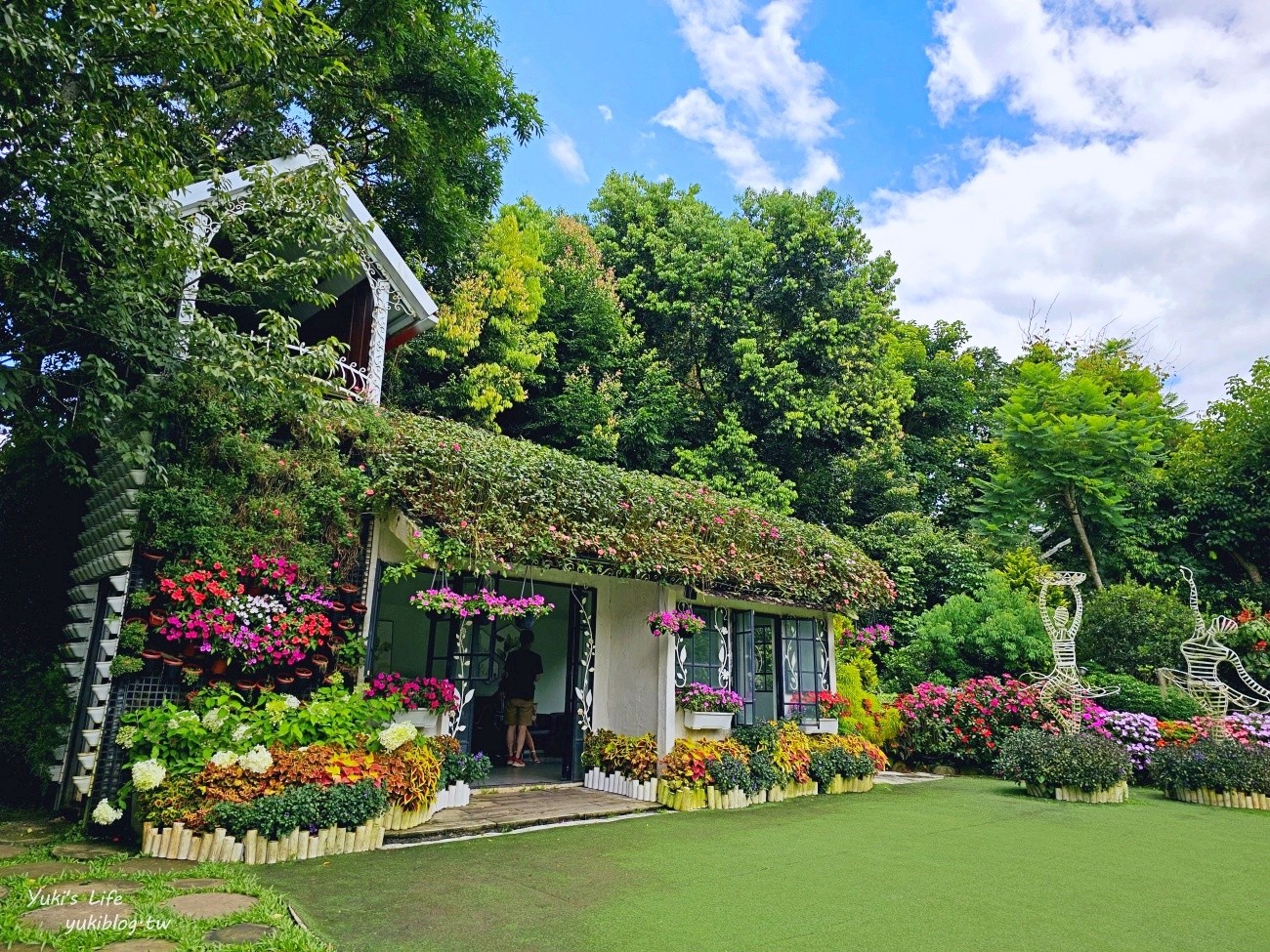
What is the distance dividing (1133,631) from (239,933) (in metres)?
14.6

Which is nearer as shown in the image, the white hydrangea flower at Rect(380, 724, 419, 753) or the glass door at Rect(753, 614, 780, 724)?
the white hydrangea flower at Rect(380, 724, 419, 753)

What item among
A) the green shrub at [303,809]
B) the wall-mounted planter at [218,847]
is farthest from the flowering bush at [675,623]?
the wall-mounted planter at [218,847]

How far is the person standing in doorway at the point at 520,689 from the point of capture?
855 cm

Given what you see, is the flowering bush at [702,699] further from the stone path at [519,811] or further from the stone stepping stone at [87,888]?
the stone stepping stone at [87,888]

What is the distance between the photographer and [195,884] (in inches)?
158

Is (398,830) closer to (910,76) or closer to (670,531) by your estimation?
(670,531)

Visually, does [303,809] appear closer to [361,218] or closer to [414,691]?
[414,691]

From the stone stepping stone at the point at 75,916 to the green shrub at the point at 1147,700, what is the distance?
13204mm

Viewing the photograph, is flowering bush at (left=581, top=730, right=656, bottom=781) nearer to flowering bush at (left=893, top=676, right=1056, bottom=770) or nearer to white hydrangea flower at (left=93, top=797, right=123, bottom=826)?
white hydrangea flower at (left=93, top=797, right=123, bottom=826)

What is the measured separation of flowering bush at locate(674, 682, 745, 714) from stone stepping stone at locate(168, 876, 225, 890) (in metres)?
4.88

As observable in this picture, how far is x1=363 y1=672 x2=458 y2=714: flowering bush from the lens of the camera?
20.2ft

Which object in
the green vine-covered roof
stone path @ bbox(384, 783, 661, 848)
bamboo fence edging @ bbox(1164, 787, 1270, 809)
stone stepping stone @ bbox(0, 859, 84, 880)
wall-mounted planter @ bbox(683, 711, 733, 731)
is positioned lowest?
bamboo fence edging @ bbox(1164, 787, 1270, 809)

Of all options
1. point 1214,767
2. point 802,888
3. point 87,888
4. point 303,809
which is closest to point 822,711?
point 1214,767

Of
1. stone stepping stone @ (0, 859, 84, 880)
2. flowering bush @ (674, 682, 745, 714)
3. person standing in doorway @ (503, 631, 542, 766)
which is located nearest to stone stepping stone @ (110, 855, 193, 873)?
stone stepping stone @ (0, 859, 84, 880)
